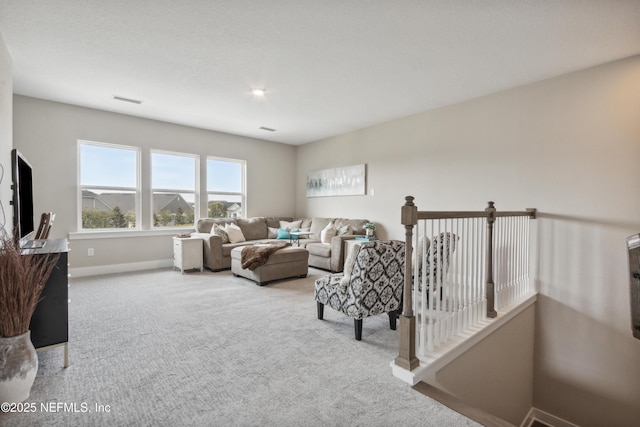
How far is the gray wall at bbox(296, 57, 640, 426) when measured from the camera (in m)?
3.01

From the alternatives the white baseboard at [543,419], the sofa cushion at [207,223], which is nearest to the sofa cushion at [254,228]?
the sofa cushion at [207,223]

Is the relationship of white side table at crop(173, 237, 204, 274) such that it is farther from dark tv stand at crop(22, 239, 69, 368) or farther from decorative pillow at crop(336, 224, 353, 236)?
dark tv stand at crop(22, 239, 69, 368)

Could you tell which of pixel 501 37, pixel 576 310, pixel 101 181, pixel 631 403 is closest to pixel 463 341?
pixel 576 310

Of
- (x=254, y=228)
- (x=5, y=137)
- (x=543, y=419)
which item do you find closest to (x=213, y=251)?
(x=254, y=228)

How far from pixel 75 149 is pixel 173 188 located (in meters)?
1.53

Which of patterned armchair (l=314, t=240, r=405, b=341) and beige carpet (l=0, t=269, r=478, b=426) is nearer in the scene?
beige carpet (l=0, t=269, r=478, b=426)

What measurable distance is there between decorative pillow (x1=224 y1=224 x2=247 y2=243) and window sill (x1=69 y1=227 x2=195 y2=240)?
0.85m

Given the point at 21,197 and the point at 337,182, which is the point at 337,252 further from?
the point at 21,197

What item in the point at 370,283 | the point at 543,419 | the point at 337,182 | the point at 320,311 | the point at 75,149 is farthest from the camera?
the point at 337,182

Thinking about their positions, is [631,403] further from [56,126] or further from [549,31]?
[56,126]

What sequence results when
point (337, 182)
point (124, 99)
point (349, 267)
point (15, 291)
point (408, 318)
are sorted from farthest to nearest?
point (337, 182), point (124, 99), point (349, 267), point (408, 318), point (15, 291)

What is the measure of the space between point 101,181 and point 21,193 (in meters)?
2.32

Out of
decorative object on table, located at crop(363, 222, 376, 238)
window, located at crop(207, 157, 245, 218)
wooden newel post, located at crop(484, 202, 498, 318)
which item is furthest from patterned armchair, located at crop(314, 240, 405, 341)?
window, located at crop(207, 157, 245, 218)

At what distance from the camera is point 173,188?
568cm
